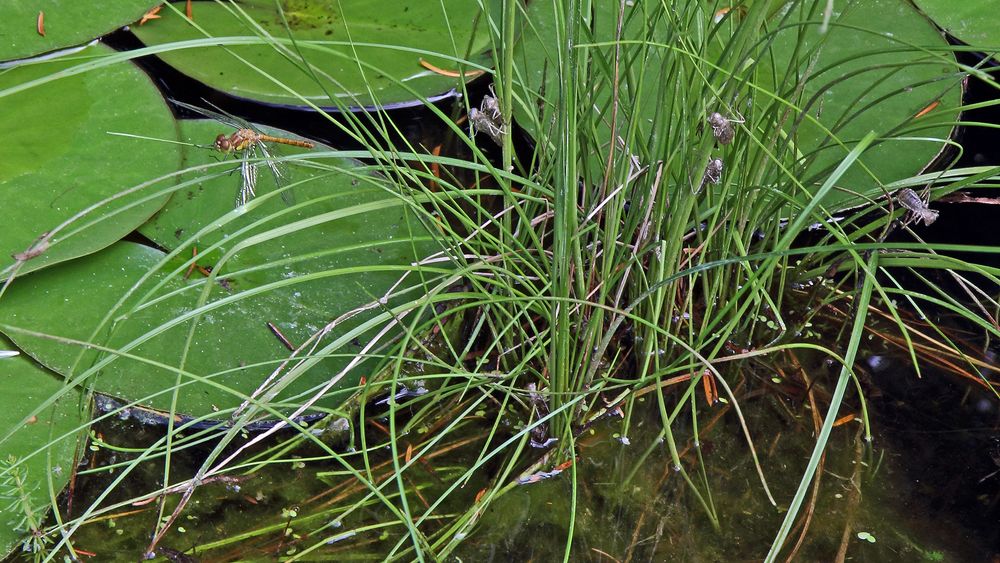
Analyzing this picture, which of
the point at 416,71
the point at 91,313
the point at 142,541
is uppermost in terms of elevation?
the point at 416,71

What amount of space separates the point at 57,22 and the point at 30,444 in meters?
1.08

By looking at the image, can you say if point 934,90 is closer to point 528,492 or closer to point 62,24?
point 528,492

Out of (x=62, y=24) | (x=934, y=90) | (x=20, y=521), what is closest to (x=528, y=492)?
(x=20, y=521)

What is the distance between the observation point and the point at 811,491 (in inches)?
50.8

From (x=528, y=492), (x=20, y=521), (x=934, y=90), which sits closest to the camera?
(x=20, y=521)

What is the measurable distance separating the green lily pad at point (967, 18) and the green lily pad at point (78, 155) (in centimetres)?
187

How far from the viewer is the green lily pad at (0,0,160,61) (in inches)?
70.0

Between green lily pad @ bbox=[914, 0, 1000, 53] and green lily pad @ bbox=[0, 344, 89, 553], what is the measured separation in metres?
2.10

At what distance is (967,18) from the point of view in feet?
6.39

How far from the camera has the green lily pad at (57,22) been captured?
178cm

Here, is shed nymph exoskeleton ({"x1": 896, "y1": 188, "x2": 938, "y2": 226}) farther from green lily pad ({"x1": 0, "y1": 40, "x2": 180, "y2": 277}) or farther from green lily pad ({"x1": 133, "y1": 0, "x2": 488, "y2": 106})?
green lily pad ({"x1": 0, "y1": 40, "x2": 180, "y2": 277})

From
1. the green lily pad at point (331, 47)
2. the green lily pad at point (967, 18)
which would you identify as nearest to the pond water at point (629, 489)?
the green lily pad at point (331, 47)

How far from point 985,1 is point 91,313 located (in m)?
2.20

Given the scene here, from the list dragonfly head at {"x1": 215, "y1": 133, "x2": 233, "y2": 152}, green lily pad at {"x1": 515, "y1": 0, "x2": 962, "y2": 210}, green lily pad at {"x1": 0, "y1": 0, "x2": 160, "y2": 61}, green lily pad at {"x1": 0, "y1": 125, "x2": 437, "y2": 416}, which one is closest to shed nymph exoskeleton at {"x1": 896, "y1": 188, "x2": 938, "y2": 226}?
green lily pad at {"x1": 515, "y1": 0, "x2": 962, "y2": 210}
